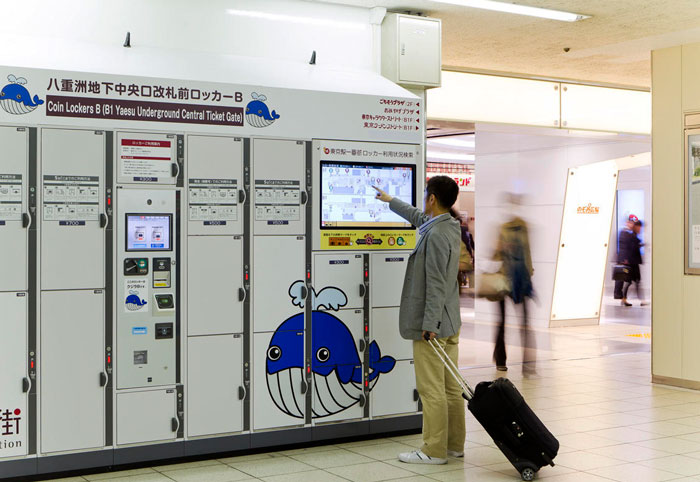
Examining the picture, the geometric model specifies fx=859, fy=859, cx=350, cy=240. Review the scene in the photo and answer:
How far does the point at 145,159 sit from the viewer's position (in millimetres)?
4965

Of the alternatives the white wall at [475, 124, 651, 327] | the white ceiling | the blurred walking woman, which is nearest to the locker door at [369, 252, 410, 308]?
the white ceiling

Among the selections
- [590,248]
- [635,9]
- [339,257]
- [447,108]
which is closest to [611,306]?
[590,248]

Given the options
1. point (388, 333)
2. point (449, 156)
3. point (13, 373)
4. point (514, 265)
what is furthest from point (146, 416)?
point (449, 156)

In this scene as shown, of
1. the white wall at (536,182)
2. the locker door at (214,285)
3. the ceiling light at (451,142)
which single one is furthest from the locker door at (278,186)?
the white wall at (536,182)

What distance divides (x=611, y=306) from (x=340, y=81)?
37.1 ft

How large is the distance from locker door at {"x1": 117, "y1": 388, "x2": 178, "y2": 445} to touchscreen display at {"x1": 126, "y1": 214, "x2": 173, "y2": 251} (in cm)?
84

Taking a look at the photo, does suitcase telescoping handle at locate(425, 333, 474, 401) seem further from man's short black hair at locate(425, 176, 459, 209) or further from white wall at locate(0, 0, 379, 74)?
white wall at locate(0, 0, 379, 74)

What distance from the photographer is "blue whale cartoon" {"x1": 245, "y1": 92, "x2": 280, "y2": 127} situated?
5.28m

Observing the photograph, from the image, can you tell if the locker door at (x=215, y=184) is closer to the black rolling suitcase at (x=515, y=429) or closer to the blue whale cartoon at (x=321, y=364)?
the blue whale cartoon at (x=321, y=364)

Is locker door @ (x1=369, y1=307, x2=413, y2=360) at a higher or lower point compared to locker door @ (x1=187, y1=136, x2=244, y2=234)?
lower

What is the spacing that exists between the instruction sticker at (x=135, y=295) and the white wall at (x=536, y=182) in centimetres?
764

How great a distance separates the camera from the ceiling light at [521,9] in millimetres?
6391

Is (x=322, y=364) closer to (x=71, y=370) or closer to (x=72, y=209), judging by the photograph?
(x=71, y=370)

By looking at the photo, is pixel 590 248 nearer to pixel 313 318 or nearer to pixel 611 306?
pixel 611 306
